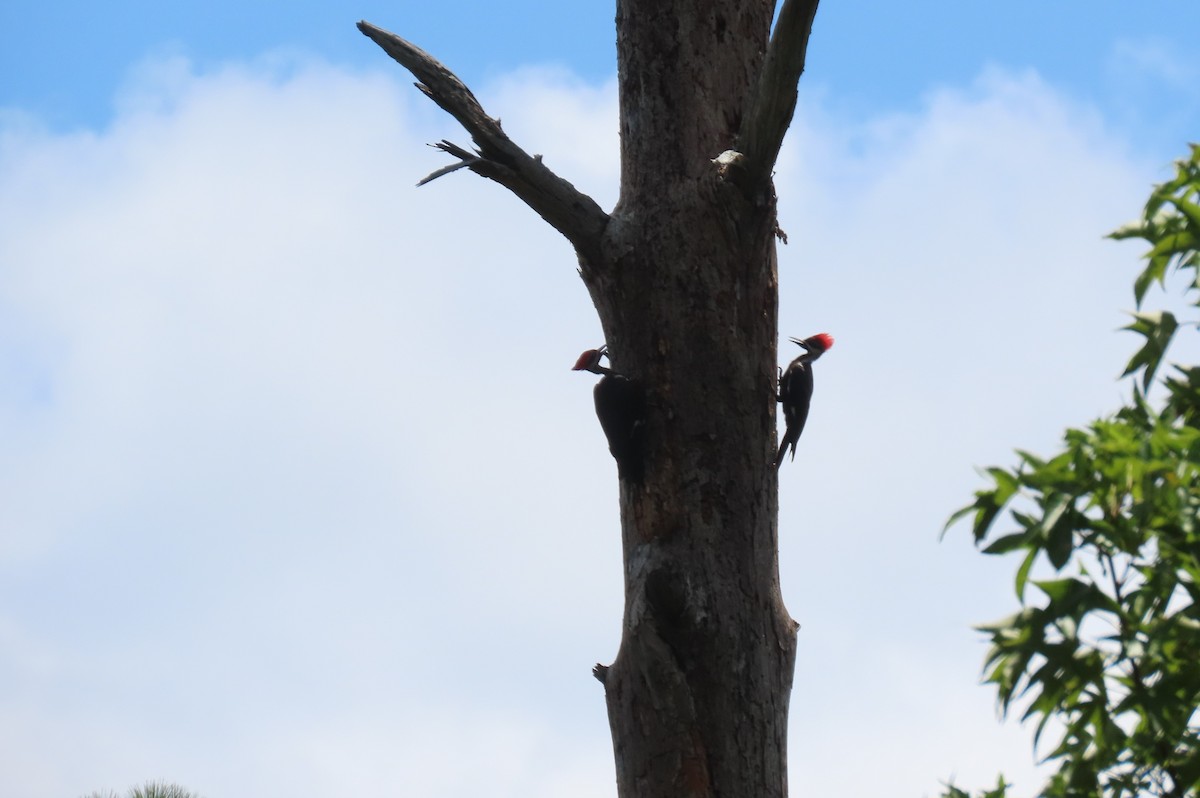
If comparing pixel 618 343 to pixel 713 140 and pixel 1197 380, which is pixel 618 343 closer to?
pixel 713 140

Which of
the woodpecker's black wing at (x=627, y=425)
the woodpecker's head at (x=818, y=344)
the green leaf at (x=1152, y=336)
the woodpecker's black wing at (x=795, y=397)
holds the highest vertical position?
the woodpecker's head at (x=818, y=344)

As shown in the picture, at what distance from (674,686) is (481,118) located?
1982mm

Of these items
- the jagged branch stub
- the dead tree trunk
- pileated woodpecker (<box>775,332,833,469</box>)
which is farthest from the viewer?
pileated woodpecker (<box>775,332,833,469</box>)

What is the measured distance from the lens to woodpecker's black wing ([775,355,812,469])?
5531 mm

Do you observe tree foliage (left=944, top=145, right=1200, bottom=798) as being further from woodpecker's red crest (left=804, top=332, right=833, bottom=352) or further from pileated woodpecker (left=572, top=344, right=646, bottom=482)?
woodpecker's red crest (left=804, top=332, right=833, bottom=352)

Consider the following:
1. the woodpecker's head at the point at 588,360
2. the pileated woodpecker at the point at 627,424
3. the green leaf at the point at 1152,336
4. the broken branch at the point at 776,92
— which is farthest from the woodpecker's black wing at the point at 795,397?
the green leaf at the point at 1152,336

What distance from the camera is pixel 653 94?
402 cm

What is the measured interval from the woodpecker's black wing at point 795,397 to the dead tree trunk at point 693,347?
164cm

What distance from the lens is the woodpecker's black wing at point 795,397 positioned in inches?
218

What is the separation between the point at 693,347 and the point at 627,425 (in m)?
0.33

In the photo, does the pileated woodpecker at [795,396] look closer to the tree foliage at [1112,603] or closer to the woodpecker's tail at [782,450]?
the woodpecker's tail at [782,450]

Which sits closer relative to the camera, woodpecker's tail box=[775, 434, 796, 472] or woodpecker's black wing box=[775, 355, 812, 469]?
woodpecker's tail box=[775, 434, 796, 472]

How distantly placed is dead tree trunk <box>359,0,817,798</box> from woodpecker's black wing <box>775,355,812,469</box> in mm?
1644

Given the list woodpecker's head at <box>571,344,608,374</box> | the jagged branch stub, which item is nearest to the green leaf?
the jagged branch stub
